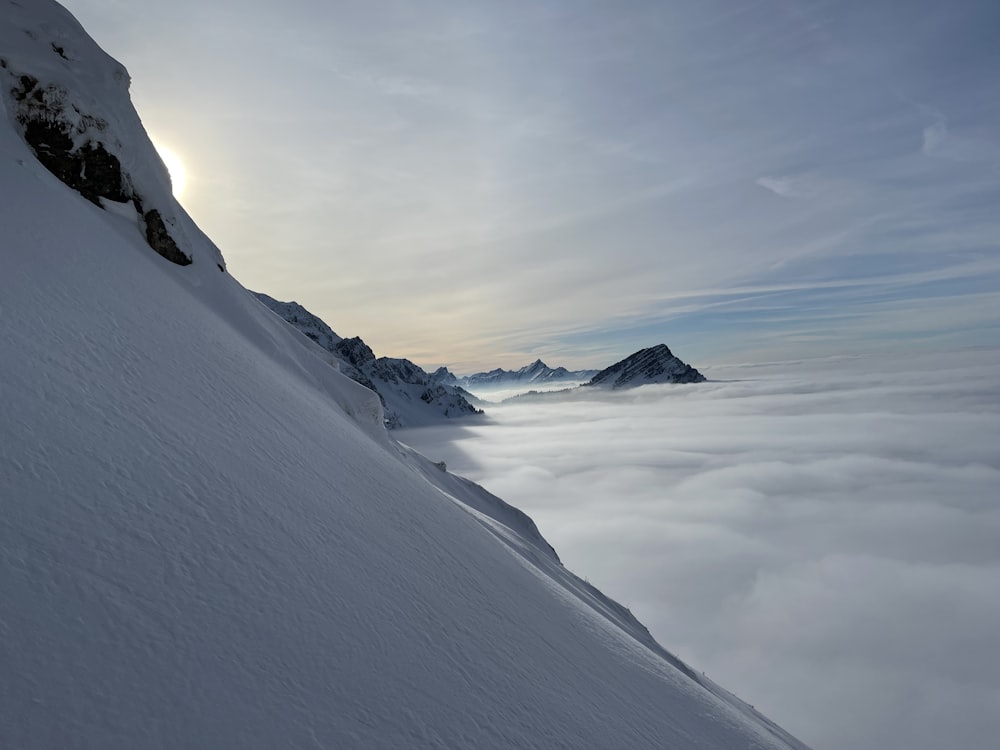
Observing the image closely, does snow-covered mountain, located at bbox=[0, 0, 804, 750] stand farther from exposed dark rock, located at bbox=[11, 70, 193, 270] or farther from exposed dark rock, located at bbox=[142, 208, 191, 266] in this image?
exposed dark rock, located at bbox=[142, 208, 191, 266]

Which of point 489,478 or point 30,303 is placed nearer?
point 30,303

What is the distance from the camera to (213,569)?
11.1 ft

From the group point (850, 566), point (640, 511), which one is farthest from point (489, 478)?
point (850, 566)

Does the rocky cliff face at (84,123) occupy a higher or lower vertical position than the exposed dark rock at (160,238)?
higher

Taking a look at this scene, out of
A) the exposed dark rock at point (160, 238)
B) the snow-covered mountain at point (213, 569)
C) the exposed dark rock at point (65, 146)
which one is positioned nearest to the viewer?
the snow-covered mountain at point (213, 569)

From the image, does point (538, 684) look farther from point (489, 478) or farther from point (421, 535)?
point (489, 478)

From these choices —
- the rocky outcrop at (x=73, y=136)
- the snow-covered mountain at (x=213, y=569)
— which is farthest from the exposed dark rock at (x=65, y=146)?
the snow-covered mountain at (x=213, y=569)

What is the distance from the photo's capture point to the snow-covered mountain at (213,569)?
244 cm

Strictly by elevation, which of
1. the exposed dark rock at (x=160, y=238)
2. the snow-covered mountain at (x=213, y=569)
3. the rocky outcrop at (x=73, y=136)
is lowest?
the snow-covered mountain at (x=213, y=569)

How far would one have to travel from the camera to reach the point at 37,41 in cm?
1016

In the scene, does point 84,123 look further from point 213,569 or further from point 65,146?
point 213,569

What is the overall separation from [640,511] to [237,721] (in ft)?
526

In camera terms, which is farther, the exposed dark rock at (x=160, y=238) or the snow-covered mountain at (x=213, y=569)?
the exposed dark rock at (x=160, y=238)

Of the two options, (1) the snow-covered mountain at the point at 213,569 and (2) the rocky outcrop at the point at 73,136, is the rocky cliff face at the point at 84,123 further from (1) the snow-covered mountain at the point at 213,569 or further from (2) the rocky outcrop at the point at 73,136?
(1) the snow-covered mountain at the point at 213,569
